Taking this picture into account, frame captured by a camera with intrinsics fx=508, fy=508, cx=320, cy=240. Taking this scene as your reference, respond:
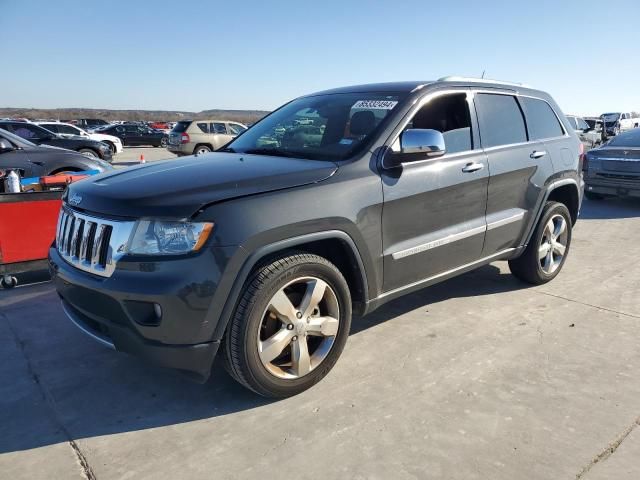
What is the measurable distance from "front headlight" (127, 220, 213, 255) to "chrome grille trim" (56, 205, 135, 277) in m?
0.09

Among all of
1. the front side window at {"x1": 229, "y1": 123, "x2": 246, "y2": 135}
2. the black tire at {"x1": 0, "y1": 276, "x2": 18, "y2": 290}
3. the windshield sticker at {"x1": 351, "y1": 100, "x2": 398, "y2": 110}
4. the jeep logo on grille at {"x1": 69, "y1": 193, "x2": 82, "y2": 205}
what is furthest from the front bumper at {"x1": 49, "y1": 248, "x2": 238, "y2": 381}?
the front side window at {"x1": 229, "y1": 123, "x2": 246, "y2": 135}

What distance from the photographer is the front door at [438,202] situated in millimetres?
3270

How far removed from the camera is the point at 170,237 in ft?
8.23

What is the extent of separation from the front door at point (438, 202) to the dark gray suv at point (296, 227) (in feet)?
0.04

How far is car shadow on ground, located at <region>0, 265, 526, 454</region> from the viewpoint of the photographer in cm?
273

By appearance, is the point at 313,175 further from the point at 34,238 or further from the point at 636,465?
the point at 34,238

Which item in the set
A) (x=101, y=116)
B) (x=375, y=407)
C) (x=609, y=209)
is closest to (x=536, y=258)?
(x=375, y=407)

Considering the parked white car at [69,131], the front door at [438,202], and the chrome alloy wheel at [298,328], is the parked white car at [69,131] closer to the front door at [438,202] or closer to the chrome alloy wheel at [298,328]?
the front door at [438,202]

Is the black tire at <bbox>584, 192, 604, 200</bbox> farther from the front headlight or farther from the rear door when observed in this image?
the front headlight

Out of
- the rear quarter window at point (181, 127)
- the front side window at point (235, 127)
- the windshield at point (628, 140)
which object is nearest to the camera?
the windshield at point (628, 140)

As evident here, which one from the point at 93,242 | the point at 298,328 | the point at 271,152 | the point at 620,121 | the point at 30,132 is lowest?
the point at 298,328

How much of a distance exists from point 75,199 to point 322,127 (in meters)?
1.73

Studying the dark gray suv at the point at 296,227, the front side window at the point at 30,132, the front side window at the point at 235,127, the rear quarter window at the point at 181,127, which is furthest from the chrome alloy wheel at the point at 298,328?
the front side window at the point at 235,127

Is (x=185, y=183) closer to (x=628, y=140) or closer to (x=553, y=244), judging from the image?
(x=553, y=244)
